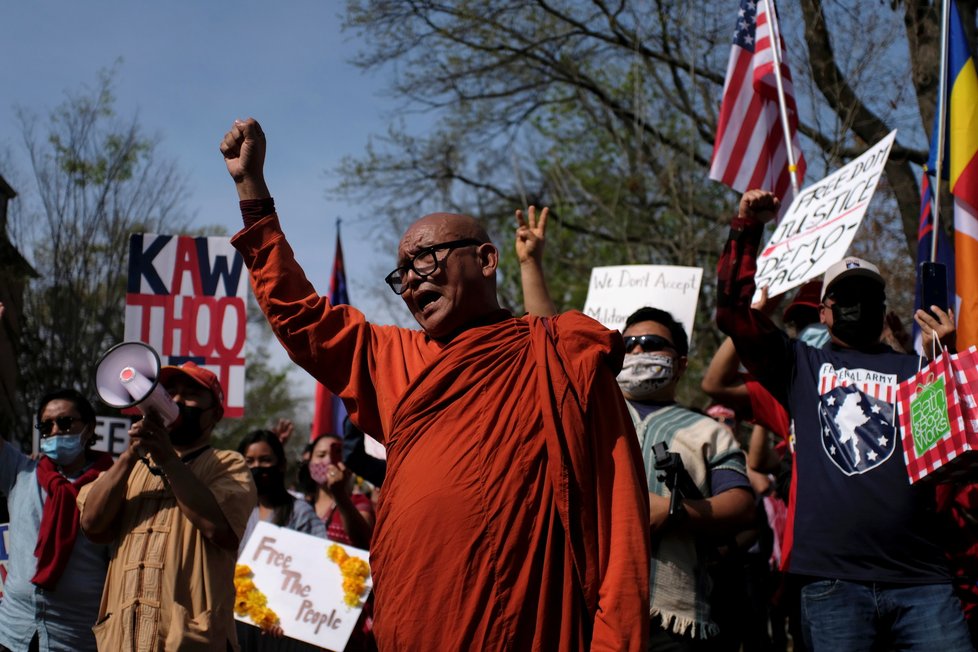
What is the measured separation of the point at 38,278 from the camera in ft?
53.8

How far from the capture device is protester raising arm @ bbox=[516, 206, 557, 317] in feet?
12.9

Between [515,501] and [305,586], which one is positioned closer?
[515,501]

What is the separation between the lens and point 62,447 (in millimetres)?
4953

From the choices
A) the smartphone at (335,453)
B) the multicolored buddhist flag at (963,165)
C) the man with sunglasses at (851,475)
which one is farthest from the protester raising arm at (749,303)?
the smartphone at (335,453)

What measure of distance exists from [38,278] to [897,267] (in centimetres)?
1298

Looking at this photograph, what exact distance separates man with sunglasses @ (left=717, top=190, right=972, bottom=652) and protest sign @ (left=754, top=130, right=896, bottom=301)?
44cm

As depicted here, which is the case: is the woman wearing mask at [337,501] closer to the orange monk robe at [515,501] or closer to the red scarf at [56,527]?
the red scarf at [56,527]

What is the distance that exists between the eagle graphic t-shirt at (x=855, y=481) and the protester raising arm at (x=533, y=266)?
3.35ft

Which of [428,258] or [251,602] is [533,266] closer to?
[428,258]

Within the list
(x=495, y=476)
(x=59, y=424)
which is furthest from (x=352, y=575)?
(x=495, y=476)

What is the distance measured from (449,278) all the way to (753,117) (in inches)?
187

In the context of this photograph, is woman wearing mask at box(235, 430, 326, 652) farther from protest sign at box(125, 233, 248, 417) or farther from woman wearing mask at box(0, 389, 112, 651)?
woman wearing mask at box(0, 389, 112, 651)

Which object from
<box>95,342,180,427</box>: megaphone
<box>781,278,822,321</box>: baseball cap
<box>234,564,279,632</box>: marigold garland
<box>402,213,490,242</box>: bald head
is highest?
<box>781,278,822,321</box>: baseball cap

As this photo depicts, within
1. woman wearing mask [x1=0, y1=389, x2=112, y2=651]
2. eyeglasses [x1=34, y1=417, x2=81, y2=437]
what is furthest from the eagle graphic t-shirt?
eyeglasses [x1=34, y1=417, x2=81, y2=437]
